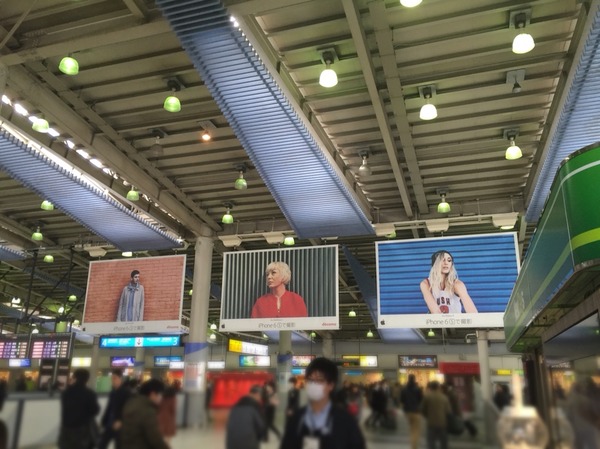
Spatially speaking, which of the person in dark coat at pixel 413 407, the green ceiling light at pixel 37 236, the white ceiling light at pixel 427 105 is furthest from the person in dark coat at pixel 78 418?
the green ceiling light at pixel 37 236

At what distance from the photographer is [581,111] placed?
8461 millimetres

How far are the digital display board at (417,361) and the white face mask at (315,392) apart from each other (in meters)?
0.34

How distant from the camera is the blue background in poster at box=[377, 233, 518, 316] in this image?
485 inches

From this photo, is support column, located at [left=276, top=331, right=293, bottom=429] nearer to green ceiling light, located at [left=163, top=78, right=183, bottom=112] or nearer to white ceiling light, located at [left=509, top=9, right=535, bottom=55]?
white ceiling light, located at [left=509, top=9, right=535, bottom=55]

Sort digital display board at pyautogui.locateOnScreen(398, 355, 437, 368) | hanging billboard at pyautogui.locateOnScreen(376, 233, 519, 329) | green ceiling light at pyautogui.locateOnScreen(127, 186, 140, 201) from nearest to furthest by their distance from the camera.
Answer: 1. digital display board at pyautogui.locateOnScreen(398, 355, 437, 368)
2. green ceiling light at pyautogui.locateOnScreen(127, 186, 140, 201)
3. hanging billboard at pyautogui.locateOnScreen(376, 233, 519, 329)

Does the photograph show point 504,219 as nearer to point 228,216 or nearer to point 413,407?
point 228,216

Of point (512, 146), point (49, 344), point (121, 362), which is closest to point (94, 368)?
point (121, 362)

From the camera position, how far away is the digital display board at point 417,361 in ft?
6.35

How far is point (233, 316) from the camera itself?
1335 centimetres

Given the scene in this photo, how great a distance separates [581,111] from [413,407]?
8.35 meters

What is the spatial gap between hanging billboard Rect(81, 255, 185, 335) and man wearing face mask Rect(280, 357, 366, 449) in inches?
470

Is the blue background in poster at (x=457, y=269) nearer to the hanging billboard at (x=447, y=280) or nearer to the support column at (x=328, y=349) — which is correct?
the hanging billboard at (x=447, y=280)

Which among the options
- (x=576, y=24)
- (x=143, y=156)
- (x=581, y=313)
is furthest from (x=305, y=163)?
(x=581, y=313)

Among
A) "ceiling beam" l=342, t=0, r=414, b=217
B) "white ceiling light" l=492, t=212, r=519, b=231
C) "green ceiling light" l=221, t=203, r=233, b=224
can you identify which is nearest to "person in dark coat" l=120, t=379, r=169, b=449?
"ceiling beam" l=342, t=0, r=414, b=217
